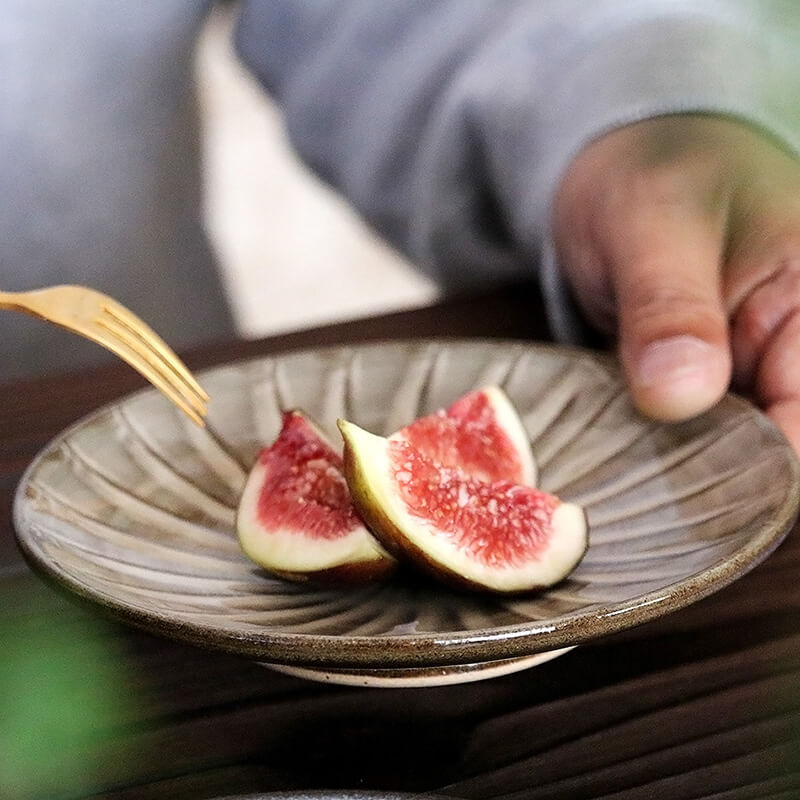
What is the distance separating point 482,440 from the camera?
86 centimetres

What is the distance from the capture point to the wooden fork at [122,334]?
2.80 ft

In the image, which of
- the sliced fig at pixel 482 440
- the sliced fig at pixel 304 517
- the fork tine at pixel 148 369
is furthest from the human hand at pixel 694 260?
the fork tine at pixel 148 369

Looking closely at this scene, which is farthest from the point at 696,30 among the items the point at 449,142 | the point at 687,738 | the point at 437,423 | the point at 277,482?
the point at 687,738

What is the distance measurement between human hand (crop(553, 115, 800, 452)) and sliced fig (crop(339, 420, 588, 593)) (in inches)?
6.7

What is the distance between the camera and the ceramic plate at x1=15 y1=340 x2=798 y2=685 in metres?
0.55

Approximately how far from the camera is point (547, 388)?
3.14 feet

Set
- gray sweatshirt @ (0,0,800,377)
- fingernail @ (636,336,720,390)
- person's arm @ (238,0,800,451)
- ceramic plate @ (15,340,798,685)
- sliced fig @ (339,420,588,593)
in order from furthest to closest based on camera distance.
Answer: gray sweatshirt @ (0,0,800,377) → person's arm @ (238,0,800,451) → fingernail @ (636,336,720,390) → sliced fig @ (339,420,588,593) → ceramic plate @ (15,340,798,685)

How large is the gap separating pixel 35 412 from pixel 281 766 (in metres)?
0.65

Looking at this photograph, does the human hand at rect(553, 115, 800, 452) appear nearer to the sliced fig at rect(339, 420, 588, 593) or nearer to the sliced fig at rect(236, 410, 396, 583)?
the sliced fig at rect(339, 420, 588, 593)

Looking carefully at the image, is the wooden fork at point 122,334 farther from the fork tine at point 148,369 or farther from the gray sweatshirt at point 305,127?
the gray sweatshirt at point 305,127

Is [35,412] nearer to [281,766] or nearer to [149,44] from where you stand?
[281,766]

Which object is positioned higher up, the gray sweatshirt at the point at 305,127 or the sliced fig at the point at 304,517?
the gray sweatshirt at the point at 305,127

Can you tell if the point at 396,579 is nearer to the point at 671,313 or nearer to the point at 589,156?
the point at 671,313

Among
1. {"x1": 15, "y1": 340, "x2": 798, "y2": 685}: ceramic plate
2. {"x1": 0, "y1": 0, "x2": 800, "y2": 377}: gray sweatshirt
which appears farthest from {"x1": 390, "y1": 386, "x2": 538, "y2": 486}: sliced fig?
{"x1": 0, "y1": 0, "x2": 800, "y2": 377}: gray sweatshirt
